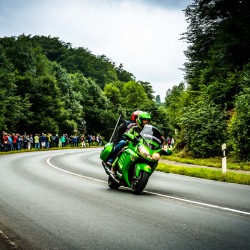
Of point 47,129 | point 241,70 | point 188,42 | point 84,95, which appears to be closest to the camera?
point 241,70

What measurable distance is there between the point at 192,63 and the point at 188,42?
2.08 m

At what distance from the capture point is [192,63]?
112ft

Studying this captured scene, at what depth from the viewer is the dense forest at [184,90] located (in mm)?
22438

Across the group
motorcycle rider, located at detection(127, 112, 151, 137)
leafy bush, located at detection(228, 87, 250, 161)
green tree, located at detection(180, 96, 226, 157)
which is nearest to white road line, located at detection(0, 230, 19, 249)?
motorcycle rider, located at detection(127, 112, 151, 137)

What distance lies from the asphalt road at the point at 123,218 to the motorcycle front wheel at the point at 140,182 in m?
0.22

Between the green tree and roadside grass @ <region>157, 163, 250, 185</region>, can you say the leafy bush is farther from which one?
roadside grass @ <region>157, 163, 250, 185</region>

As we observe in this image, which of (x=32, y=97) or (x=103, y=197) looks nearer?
(x=103, y=197)

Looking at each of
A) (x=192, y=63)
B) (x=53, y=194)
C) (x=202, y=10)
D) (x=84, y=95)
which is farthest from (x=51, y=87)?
(x=53, y=194)

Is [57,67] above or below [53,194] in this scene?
above

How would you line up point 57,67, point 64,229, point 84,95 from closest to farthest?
point 64,229 → point 57,67 → point 84,95

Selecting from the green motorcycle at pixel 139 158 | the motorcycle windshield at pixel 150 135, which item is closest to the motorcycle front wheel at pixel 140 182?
the green motorcycle at pixel 139 158

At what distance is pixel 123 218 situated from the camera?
629cm

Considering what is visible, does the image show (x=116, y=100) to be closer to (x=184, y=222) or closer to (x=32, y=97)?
(x=32, y=97)

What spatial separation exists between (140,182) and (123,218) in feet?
8.01
